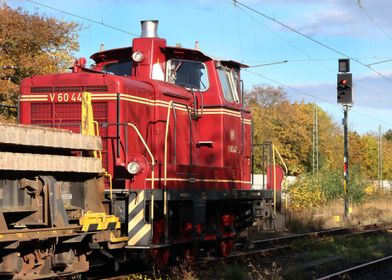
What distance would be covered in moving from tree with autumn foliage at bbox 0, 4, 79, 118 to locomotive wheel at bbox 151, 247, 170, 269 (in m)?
13.2

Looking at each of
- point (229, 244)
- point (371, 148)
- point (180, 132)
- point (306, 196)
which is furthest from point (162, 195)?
point (371, 148)

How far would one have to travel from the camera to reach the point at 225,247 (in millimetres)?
11164

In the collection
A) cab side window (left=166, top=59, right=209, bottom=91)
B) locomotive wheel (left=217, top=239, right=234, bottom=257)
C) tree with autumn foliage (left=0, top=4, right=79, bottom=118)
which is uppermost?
tree with autumn foliage (left=0, top=4, right=79, bottom=118)

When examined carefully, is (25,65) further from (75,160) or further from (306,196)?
(75,160)

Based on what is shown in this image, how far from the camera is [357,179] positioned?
95.6 ft

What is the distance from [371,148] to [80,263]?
7251 cm

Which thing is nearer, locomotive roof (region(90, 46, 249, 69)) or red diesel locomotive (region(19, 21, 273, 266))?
red diesel locomotive (region(19, 21, 273, 266))

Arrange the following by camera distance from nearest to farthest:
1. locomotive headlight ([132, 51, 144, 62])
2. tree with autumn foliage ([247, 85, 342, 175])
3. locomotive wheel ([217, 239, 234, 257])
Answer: locomotive headlight ([132, 51, 144, 62])
locomotive wheel ([217, 239, 234, 257])
tree with autumn foliage ([247, 85, 342, 175])

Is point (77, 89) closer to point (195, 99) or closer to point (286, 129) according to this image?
point (195, 99)

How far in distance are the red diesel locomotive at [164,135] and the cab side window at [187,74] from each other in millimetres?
18

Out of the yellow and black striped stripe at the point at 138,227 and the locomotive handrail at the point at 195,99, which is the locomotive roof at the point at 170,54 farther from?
the yellow and black striped stripe at the point at 138,227

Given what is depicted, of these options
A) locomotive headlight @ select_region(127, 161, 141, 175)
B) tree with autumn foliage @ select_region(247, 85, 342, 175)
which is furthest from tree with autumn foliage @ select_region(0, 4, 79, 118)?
tree with autumn foliage @ select_region(247, 85, 342, 175)

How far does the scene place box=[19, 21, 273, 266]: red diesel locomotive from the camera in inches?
337

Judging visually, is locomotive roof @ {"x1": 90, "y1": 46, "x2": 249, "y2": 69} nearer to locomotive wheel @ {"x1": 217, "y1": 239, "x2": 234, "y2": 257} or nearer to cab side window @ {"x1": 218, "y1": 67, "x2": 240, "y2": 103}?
cab side window @ {"x1": 218, "y1": 67, "x2": 240, "y2": 103}
